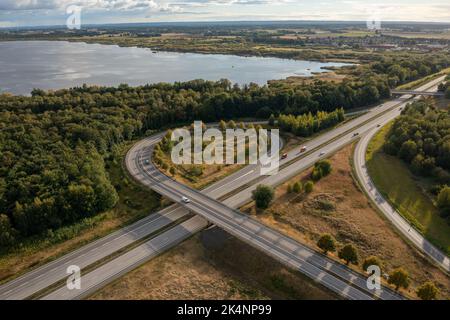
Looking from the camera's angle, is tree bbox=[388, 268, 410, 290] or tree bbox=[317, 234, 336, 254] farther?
tree bbox=[317, 234, 336, 254]

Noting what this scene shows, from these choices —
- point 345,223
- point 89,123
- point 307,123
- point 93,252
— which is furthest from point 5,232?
point 307,123

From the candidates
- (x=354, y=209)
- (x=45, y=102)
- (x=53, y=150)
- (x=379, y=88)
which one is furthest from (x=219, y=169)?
(x=379, y=88)

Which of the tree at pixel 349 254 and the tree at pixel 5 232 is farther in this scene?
the tree at pixel 5 232

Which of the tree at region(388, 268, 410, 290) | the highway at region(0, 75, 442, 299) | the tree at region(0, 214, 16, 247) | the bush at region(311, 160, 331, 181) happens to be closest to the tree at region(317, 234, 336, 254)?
the highway at region(0, 75, 442, 299)

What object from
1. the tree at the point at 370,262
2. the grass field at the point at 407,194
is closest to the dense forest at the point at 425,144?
the grass field at the point at 407,194

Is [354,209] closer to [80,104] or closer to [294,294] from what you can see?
[294,294]

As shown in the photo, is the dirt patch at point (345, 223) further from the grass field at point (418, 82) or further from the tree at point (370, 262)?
the grass field at point (418, 82)

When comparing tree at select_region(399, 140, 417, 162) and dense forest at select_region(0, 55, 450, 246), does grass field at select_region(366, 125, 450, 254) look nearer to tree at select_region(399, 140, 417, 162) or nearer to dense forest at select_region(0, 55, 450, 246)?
tree at select_region(399, 140, 417, 162)
